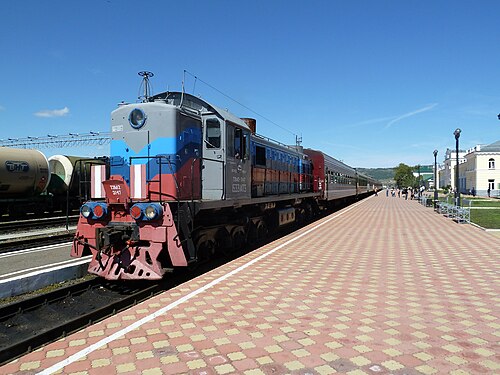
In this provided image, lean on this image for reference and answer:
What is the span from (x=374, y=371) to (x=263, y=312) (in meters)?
2.03

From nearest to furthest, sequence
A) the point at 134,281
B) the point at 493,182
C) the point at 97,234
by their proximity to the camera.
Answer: the point at 97,234 < the point at 134,281 < the point at 493,182

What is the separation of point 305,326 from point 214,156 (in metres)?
4.89

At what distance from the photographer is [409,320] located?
16.9ft

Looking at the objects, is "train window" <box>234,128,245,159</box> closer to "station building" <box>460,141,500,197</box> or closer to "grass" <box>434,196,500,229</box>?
"grass" <box>434,196,500,229</box>

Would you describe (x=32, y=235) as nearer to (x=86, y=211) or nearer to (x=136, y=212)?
(x=86, y=211)

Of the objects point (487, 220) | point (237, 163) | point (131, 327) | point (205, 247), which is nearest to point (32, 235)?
point (205, 247)

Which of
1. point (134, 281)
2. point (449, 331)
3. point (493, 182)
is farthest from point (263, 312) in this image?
point (493, 182)

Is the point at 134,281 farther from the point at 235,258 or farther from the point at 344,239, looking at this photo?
the point at 344,239

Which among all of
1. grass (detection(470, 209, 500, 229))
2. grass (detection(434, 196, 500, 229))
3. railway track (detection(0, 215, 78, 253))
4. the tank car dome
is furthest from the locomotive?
the tank car dome

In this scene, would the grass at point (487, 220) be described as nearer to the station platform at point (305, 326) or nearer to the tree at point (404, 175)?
the station platform at point (305, 326)

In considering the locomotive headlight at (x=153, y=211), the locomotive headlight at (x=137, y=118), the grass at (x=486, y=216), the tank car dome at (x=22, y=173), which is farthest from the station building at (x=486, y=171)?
the locomotive headlight at (x=153, y=211)

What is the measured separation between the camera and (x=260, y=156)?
38.9 ft

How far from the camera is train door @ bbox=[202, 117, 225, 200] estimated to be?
8.78m

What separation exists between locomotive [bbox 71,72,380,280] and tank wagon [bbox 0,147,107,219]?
1053 cm
